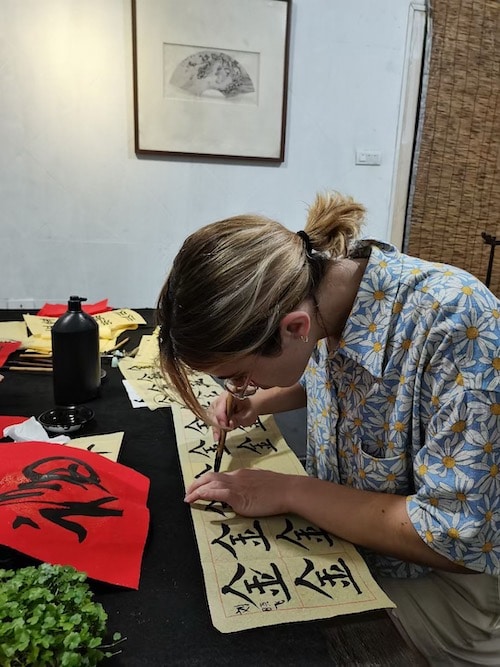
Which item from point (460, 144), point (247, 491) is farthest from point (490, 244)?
point (247, 491)

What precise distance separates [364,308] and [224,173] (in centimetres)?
192

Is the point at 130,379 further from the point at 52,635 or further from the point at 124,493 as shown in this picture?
the point at 52,635

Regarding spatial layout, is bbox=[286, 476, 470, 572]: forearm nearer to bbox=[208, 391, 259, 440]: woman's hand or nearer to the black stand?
bbox=[208, 391, 259, 440]: woman's hand

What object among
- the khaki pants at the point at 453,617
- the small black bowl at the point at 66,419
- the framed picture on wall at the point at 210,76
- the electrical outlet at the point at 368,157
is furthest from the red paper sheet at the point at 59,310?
the electrical outlet at the point at 368,157

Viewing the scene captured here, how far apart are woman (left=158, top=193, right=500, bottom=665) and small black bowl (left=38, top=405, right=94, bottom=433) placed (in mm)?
266

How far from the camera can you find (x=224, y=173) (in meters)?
2.56

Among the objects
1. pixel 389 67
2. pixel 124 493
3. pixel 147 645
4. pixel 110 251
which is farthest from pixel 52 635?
pixel 389 67

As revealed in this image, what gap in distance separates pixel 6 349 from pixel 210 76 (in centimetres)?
165

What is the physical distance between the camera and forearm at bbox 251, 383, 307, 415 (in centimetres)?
109

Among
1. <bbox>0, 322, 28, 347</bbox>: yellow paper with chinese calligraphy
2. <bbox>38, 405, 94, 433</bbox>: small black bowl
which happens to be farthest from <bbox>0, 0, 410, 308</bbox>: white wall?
<bbox>38, 405, 94, 433</bbox>: small black bowl

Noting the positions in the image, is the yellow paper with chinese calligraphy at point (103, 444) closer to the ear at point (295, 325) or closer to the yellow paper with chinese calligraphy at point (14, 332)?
the ear at point (295, 325)

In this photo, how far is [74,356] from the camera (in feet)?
3.65

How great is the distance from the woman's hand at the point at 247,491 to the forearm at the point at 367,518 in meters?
0.02

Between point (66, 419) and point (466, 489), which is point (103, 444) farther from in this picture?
point (466, 489)
